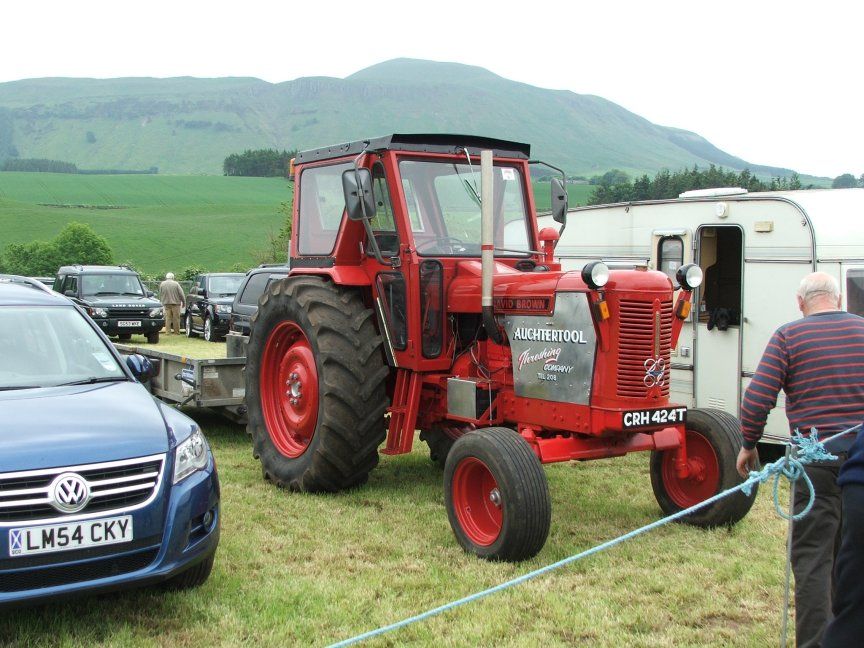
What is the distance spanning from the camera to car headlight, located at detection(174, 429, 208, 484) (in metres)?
4.41

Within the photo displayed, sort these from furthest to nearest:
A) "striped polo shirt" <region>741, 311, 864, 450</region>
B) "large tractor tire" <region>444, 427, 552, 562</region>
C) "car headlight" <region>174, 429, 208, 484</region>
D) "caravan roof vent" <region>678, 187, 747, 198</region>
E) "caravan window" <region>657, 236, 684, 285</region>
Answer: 1. "caravan window" <region>657, 236, 684, 285</region>
2. "caravan roof vent" <region>678, 187, 747, 198</region>
3. "large tractor tire" <region>444, 427, 552, 562</region>
4. "car headlight" <region>174, 429, 208, 484</region>
5. "striped polo shirt" <region>741, 311, 864, 450</region>

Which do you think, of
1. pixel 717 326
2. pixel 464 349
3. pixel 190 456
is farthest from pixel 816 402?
pixel 717 326

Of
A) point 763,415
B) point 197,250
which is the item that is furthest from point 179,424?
point 197,250

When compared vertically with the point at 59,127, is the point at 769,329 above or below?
below

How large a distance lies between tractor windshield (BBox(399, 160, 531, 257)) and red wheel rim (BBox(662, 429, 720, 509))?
1.84 meters

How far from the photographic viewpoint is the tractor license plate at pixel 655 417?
5441mm

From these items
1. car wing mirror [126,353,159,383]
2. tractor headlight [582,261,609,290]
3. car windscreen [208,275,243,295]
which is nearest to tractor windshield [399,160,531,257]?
tractor headlight [582,261,609,290]

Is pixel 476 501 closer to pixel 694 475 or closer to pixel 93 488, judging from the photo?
pixel 694 475

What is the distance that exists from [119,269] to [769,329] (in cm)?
1657

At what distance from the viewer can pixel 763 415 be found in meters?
4.27

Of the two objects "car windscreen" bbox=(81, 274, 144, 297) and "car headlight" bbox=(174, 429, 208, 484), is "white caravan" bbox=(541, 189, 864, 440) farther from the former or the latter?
"car windscreen" bbox=(81, 274, 144, 297)

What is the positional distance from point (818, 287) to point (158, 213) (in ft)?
245

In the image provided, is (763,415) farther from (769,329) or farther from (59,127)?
(59,127)

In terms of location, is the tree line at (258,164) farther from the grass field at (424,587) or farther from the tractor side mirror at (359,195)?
the grass field at (424,587)
